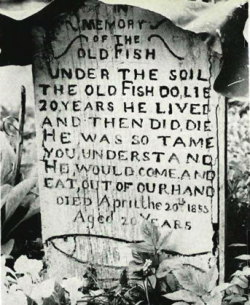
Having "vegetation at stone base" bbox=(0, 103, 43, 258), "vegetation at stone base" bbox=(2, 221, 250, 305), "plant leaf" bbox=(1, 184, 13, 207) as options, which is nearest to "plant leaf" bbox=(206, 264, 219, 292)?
"vegetation at stone base" bbox=(2, 221, 250, 305)

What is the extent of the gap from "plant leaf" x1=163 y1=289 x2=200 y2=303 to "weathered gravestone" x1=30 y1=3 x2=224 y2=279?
0.29 ft

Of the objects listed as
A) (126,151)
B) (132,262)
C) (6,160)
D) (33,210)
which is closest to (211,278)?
(132,262)

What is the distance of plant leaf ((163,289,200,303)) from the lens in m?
1.55

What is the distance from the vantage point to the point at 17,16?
5.11 ft

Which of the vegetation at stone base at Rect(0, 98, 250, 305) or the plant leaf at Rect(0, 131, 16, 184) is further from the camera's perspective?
the plant leaf at Rect(0, 131, 16, 184)

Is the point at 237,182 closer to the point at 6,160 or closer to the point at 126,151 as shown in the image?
the point at 126,151

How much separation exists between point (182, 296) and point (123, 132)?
16.5 inches

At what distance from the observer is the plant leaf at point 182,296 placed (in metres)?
1.55

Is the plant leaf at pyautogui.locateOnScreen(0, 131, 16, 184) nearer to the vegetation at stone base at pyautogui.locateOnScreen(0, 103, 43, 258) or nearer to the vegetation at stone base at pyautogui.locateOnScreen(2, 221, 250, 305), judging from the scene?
the vegetation at stone base at pyautogui.locateOnScreen(0, 103, 43, 258)

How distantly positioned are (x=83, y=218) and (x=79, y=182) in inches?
3.6

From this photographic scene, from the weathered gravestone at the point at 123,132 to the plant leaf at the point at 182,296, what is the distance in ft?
0.29

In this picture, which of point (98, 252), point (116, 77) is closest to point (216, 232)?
point (98, 252)

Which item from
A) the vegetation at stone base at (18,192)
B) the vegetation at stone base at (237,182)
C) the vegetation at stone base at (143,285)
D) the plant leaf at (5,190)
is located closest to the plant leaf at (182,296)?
the vegetation at stone base at (143,285)

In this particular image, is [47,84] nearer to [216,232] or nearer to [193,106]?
[193,106]
